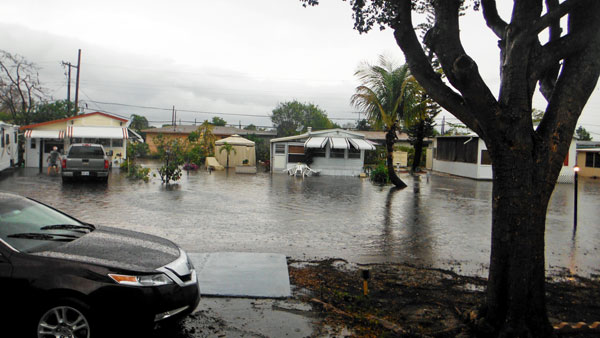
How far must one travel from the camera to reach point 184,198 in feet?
49.4

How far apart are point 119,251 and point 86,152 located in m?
17.3

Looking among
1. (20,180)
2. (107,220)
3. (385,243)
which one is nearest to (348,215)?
(385,243)

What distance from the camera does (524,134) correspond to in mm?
4625

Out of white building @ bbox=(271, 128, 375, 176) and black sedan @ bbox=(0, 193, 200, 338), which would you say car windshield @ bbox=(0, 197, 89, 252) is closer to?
black sedan @ bbox=(0, 193, 200, 338)

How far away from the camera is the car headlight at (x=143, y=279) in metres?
3.87

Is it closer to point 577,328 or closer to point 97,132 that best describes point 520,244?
point 577,328

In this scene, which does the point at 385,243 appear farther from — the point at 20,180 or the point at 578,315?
the point at 20,180

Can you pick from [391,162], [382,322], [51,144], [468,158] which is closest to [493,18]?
[382,322]

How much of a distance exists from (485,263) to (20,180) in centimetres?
1893

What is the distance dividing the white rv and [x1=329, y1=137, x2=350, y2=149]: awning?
60.7 ft

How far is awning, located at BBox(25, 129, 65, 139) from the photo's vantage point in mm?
26641

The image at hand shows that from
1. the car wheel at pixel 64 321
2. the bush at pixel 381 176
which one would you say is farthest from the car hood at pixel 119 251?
the bush at pixel 381 176

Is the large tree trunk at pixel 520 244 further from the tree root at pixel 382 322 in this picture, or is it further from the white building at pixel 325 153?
the white building at pixel 325 153

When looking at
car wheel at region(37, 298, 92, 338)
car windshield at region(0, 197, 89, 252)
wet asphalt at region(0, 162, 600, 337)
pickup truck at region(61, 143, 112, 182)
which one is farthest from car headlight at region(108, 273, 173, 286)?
pickup truck at region(61, 143, 112, 182)
